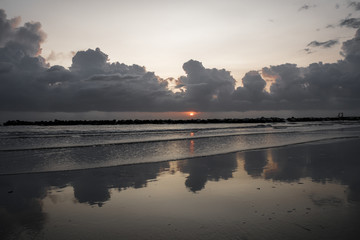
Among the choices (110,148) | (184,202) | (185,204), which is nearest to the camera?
(185,204)

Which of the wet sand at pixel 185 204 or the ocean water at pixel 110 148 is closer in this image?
the wet sand at pixel 185 204

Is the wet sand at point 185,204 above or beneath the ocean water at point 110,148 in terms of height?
above

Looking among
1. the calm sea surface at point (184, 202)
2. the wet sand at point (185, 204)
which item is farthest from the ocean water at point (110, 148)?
the wet sand at point (185, 204)

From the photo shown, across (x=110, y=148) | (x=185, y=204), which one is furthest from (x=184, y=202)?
(x=110, y=148)

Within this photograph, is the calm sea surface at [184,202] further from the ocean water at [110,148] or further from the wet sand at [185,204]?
the ocean water at [110,148]

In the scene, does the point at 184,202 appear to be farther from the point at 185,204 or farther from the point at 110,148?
the point at 110,148

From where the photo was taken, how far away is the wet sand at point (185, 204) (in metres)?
5.15

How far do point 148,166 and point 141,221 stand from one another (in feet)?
24.5

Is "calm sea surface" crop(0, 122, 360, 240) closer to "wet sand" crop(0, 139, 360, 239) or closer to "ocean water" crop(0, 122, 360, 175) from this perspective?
"wet sand" crop(0, 139, 360, 239)

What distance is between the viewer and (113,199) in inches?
295

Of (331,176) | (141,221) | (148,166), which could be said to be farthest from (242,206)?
(148,166)

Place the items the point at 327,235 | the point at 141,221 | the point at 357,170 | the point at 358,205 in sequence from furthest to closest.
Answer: the point at 357,170 → the point at 358,205 → the point at 141,221 → the point at 327,235

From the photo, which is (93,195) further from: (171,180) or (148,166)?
(148,166)

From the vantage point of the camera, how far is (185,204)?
6906 millimetres
